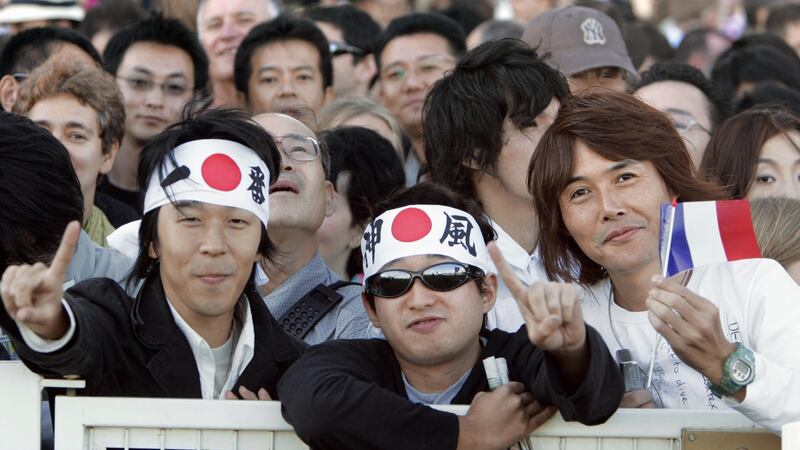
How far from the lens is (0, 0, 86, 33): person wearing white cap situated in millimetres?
8570

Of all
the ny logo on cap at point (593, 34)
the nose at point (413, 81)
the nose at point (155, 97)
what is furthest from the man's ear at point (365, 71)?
the ny logo on cap at point (593, 34)

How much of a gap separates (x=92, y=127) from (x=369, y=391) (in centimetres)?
253

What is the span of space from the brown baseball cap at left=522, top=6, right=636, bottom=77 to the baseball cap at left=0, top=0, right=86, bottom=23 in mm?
3423

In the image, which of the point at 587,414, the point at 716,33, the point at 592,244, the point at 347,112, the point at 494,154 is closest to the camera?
the point at 587,414

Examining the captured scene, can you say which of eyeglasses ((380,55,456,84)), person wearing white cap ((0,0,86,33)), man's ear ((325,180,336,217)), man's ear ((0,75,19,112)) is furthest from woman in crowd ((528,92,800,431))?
person wearing white cap ((0,0,86,33))

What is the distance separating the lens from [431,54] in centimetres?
784

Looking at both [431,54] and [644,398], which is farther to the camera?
[431,54]

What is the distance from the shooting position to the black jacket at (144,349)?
3.76 metres

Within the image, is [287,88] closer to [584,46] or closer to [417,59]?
[417,59]

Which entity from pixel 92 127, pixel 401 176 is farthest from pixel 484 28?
pixel 92 127

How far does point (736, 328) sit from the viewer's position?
388 cm

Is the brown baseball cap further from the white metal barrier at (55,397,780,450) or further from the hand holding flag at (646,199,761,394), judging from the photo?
the white metal barrier at (55,397,780,450)

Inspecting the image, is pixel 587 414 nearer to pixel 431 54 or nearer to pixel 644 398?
pixel 644 398

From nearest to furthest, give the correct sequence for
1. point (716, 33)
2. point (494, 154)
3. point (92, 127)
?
1. point (494, 154)
2. point (92, 127)
3. point (716, 33)
